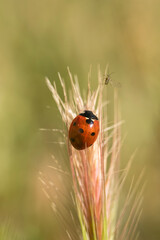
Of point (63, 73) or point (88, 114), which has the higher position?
point (63, 73)

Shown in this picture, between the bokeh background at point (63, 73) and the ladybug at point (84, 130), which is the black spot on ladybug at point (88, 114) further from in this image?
the bokeh background at point (63, 73)

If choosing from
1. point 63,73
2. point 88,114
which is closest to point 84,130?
point 88,114

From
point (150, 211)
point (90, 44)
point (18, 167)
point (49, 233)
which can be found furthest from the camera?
point (90, 44)

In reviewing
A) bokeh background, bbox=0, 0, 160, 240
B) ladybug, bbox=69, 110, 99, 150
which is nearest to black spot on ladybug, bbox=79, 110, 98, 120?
ladybug, bbox=69, 110, 99, 150

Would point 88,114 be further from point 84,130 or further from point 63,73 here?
point 63,73

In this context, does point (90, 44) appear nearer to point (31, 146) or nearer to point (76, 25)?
point (76, 25)

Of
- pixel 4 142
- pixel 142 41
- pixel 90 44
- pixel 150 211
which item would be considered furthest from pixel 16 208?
pixel 142 41
